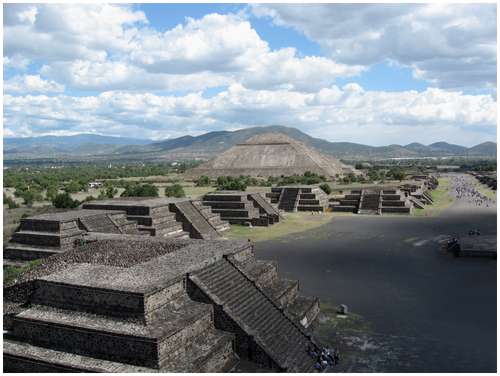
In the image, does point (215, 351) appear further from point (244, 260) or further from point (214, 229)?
point (214, 229)

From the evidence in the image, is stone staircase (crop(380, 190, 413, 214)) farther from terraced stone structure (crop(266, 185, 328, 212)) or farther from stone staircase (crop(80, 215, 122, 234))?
stone staircase (crop(80, 215, 122, 234))

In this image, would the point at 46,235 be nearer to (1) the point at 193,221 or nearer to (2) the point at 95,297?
(2) the point at 95,297

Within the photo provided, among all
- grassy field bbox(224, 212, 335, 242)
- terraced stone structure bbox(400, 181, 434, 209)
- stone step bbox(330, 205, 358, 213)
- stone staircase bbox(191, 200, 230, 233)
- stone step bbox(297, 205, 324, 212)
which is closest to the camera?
grassy field bbox(224, 212, 335, 242)

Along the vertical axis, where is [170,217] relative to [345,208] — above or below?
above

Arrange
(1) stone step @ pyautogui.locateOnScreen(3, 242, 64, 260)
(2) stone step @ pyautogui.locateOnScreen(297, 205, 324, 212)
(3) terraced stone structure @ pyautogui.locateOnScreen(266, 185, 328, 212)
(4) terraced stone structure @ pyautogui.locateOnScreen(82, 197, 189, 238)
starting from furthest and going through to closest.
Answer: (3) terraced stone structure @ pyautogui.locateOnScreen(266, 185, 328, 212) → (2) stone step @ pyautogui.locateOnScreen(297, 205, 324, 212) → (4) terraced stone structure @ pyautogui.locateOnScreen(82, 197, 189, 238) → (1) stone step @ pyautogui.locateOnScreen(3, 242, 64, 260)

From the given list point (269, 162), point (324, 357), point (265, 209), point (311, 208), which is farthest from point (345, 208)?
point (269, 162)

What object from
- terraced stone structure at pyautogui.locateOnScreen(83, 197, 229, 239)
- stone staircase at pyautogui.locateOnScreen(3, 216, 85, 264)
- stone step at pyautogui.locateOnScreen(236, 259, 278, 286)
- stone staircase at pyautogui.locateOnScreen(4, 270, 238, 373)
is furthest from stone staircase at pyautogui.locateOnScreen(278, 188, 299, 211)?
→ stone staircase at pyautogui.locateOnScreen(4, 270, 238, 373)

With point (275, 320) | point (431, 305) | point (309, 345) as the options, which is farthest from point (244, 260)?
point (431, 305)
